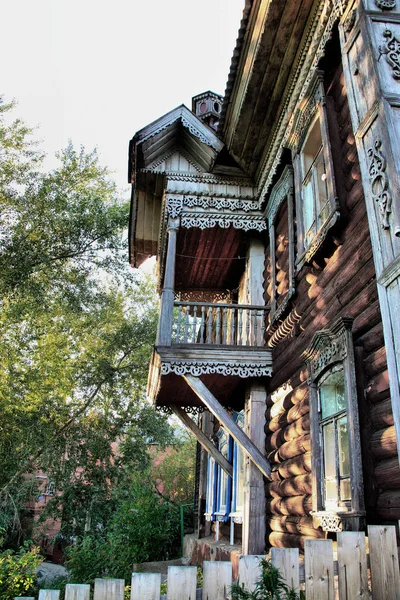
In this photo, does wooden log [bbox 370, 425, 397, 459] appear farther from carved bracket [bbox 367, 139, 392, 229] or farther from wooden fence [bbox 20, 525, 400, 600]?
carved bracket [bbox 367, 139, 392, 229]

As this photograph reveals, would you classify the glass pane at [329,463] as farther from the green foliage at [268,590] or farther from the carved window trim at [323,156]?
the green foliage at [268,590]

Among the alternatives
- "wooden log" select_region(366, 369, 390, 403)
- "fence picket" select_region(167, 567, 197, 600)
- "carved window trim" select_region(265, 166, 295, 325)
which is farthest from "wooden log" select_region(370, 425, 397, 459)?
"carved window trim" select_region(265, 166, 295, 325)

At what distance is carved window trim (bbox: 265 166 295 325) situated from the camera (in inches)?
267

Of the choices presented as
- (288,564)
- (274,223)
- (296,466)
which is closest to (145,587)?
(288,564)

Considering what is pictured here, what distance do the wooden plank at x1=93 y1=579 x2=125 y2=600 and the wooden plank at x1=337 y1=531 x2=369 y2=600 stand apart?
1.11m

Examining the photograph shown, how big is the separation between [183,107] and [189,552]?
10.3 metres

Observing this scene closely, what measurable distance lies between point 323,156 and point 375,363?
9.49ft

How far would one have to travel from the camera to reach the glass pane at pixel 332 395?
15.9 feet

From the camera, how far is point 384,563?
2371 mm

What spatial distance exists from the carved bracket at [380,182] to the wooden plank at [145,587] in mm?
2640

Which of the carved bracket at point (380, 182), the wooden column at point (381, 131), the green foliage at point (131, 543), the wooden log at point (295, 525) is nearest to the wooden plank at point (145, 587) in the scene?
the wooden column at point (381, 131)

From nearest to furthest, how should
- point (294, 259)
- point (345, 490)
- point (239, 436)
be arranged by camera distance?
A: point (345, 490) < point (294, 259) < point (239, 436)

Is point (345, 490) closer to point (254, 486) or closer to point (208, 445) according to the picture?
point (254, 486)

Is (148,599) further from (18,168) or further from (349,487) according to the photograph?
(18,168)
